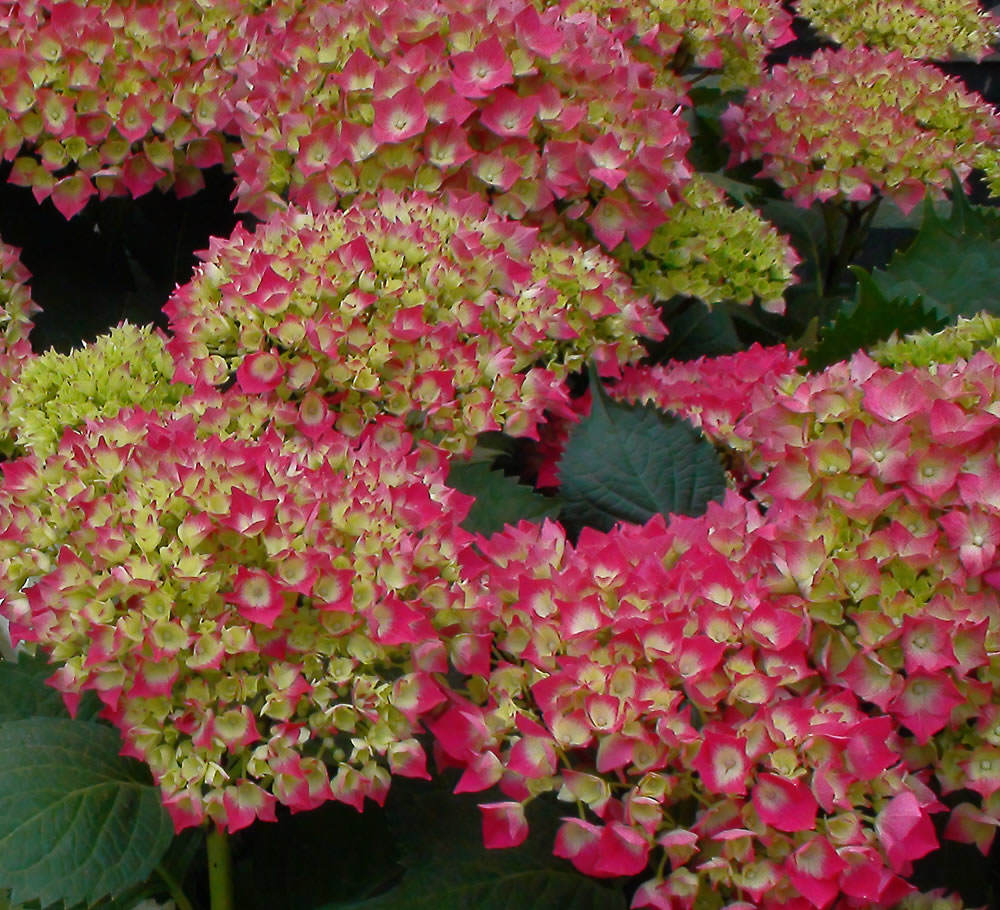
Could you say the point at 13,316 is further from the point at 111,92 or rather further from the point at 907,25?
the point at 907,25

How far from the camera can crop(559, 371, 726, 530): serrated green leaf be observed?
0.78 meters

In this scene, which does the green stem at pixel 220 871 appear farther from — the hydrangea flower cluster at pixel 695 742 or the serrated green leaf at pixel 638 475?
the serrated green leaf at pixel 638 475

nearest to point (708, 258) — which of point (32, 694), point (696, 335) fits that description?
point (696, 335)

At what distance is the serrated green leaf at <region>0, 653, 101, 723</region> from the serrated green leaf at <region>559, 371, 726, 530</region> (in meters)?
0.31

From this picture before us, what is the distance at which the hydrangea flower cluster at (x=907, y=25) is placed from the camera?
130cm

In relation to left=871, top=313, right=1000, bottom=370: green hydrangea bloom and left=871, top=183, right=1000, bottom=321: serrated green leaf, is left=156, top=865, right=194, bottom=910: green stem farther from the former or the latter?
left=871, top=183, right=1000, bottom=321: serrated green leaf

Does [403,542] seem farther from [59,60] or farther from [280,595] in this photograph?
[59,60]

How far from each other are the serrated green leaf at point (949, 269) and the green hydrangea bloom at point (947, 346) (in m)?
0.23

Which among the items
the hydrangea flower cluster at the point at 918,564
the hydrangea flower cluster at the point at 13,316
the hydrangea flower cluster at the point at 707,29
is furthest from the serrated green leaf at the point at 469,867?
the hydrangea flower cluster at the point at 707,29

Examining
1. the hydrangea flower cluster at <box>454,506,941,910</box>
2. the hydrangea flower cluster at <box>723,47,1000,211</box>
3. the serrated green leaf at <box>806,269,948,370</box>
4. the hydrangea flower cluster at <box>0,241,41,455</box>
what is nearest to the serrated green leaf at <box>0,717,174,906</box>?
the hydrangea flower cluster at <box>454,506,941,910</box>

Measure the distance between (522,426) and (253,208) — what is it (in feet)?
1.02

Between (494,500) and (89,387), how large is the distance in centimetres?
25

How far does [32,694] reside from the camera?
2.38ft

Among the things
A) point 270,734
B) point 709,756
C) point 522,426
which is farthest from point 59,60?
point 709,756
